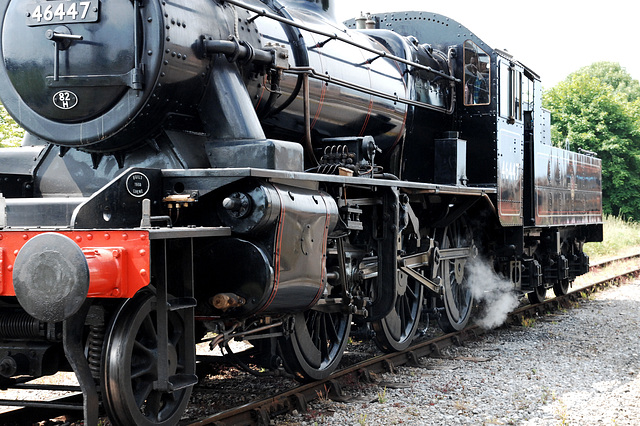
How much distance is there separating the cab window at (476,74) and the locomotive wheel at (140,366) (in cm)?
523

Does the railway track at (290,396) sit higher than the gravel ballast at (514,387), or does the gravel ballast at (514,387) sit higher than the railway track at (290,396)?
the railway track at (290,396)

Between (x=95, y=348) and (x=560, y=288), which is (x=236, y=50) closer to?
(x=95, y=348)

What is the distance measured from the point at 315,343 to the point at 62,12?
3.12 meters

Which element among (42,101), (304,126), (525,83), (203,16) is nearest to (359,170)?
(304,126)

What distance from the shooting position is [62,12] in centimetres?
449

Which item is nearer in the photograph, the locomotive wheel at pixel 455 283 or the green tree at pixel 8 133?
the locomotive wheel at pixel 455 283

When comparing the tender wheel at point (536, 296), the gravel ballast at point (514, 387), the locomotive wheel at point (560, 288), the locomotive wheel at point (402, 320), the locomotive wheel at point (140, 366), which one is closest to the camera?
the locomotive wheel at point (140, 366)

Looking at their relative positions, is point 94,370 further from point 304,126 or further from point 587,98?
point 587,98

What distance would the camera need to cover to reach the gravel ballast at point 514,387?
5.24 metres

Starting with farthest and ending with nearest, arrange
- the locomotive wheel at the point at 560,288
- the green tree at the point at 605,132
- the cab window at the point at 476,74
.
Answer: the green tree at the point at 605,132, the locomotive wheel at the point at 560,288, the cab window at the point at 476,74

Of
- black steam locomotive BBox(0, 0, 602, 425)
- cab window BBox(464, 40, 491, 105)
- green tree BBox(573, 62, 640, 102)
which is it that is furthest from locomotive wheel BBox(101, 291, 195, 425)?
green tree BBox(573, 62, 640, 102)

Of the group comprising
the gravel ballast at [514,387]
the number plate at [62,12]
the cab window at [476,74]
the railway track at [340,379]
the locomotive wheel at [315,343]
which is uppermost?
the cab window at [476,74]

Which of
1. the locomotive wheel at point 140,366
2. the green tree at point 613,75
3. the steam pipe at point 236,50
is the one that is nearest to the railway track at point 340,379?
the locomotive wheel at point 140,366

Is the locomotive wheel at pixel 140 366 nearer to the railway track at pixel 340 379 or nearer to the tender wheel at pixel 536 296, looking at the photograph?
the railway track at pixel 340 379
